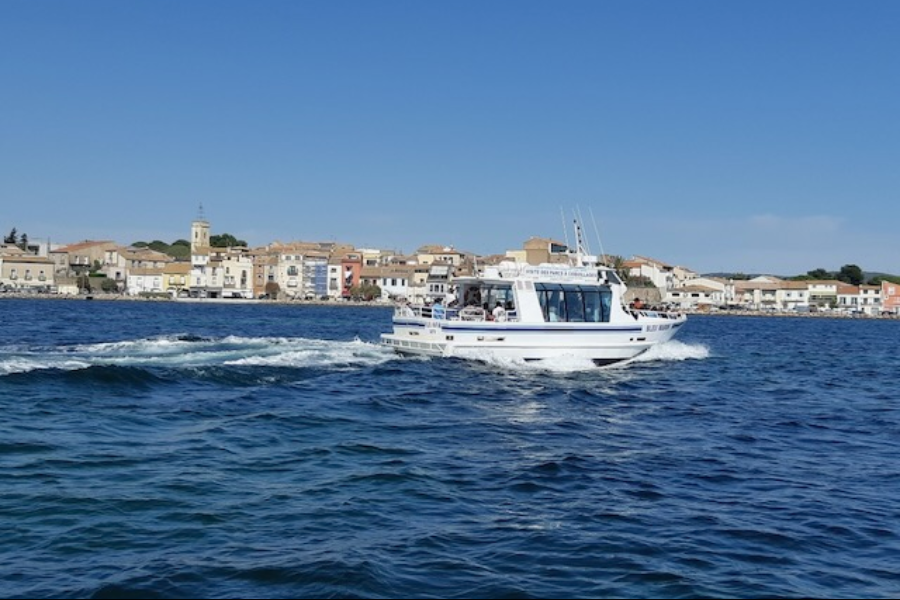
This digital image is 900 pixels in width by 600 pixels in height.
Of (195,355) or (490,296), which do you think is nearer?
(195,355)

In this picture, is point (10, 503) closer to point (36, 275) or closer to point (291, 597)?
point (291, 597)

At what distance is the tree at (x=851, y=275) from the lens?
193 metres

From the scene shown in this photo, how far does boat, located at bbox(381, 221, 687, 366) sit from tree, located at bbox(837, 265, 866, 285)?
174m

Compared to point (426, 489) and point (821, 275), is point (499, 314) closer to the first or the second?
point (426, 489)

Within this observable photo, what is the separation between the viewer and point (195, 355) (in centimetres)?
3003

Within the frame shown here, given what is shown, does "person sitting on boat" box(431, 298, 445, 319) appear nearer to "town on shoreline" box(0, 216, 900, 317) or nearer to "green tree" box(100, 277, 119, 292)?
"town on shoreline" box(0, 216, 900, 317)

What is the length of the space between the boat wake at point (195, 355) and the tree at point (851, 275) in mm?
177883

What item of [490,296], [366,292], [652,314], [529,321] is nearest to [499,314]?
[529,321]

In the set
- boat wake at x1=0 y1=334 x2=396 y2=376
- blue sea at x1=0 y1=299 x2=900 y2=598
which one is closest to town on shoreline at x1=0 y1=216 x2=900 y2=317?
boat wake at x1=0 y1=334 x2=396 y2=376

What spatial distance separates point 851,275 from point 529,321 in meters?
180

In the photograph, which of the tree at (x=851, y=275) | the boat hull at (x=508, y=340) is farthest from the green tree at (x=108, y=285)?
the tree at (x=851, y=275)

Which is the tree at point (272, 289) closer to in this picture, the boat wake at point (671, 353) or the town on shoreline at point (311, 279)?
the town on shoreline at point (311, 279)

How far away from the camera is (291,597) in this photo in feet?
27.5

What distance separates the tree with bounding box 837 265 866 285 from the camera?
633ft
